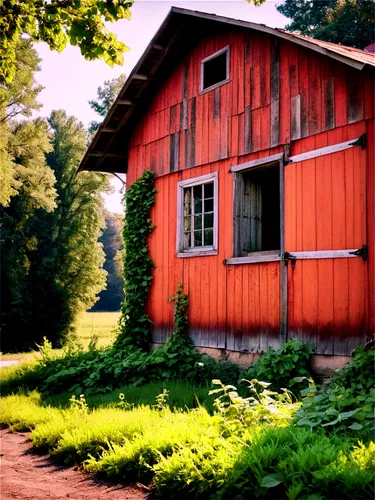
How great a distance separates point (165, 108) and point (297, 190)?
4342 mm

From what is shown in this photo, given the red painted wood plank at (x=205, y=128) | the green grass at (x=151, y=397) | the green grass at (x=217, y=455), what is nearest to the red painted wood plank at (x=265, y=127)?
the red painted wood plank at (x=205, y=128)

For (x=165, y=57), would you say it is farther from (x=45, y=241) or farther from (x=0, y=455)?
(x=45, y=241)

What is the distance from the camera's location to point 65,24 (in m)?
5.67

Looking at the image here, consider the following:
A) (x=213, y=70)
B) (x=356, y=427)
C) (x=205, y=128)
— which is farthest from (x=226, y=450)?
(x=213, y=70)

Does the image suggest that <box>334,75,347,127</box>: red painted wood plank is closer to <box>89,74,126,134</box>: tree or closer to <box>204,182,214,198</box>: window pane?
<box>204,182,214,198</box>: window pane

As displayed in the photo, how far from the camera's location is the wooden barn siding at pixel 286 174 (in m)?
7.13

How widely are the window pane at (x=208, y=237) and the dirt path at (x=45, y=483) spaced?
5.02m


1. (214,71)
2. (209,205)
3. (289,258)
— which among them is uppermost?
(214,71)

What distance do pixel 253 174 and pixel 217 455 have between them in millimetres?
5786

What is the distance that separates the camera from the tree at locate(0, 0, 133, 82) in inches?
203

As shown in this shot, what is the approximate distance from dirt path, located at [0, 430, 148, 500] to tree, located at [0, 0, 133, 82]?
422 cm

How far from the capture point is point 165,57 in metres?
10.7

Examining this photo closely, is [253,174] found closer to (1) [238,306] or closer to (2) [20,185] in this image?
(1) [238,306]

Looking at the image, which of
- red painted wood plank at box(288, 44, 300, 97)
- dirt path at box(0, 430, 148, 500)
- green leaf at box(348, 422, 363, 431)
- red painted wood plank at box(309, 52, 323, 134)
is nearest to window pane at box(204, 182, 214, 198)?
red painted wood plank at box(288, 44, 300, 97)
